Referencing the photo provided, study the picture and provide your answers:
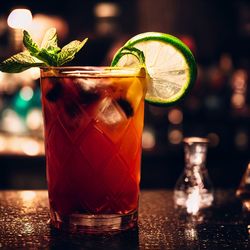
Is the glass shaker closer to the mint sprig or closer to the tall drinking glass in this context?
the tall drinking glass

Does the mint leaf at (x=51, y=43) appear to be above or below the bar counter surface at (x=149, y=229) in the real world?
above

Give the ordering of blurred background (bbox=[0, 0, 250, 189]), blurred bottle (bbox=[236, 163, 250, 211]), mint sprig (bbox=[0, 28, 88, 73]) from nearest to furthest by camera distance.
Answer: mint sprig (bbox=[0, 28, 88, 73]) < blurred bottle (bbox=[236, 163, 250, 211]) < blurred background (bbox=[0, 0, 250, 189])

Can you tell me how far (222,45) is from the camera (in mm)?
5562

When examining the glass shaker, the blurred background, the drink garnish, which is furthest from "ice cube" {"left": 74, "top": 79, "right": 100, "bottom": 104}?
the blurred background

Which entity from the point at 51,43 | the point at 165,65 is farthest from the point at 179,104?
the point at 51,43

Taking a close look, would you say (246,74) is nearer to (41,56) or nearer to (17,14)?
(17,14)

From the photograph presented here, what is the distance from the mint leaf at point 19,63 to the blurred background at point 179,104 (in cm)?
321

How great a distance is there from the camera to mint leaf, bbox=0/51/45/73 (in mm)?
956

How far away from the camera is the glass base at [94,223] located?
92 cm

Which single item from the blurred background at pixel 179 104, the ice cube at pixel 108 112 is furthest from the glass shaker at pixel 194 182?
the blurred background at pixel 179 104

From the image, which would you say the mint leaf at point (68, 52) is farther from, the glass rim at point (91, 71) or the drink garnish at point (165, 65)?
the drink garnish at point (165, 65)

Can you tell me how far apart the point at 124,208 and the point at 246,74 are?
4.44 metres

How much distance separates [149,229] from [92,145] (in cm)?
17

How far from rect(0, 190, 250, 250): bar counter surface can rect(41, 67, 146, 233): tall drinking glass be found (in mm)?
43
